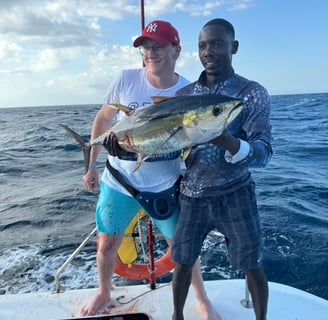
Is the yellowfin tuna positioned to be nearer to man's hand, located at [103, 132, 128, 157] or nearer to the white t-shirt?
man's hand, located at [103, 132, 128, 157]

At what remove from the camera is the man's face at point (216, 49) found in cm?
250

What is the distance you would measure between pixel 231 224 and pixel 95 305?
149cm

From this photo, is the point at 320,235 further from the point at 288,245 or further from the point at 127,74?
the point at 127,74

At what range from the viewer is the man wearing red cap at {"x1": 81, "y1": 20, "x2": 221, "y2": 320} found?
2.87 metres

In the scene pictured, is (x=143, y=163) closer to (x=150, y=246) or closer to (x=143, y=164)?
(x=143, y=164)

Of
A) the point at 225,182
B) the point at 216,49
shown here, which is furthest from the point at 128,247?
the point at 216,49

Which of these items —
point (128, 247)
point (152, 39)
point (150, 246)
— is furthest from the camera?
point (128, 247)

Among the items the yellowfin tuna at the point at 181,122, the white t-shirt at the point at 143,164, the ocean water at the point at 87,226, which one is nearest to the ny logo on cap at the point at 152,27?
the white t-shirt at the point at 143,164

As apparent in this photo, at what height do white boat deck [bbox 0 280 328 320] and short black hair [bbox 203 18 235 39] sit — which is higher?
short black hair [bbox 203 18 235 39]

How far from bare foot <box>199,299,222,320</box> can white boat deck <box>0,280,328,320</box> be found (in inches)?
2.2

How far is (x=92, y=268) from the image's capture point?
18.9ft

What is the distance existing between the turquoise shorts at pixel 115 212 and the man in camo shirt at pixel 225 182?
12.2 inches

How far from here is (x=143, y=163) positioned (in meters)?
2.95

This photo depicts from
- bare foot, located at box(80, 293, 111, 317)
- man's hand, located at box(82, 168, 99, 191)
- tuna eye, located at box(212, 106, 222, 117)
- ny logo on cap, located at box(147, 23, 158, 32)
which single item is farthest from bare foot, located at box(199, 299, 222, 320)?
ny logo on cap, located at box(147, 23, 158, 32)
